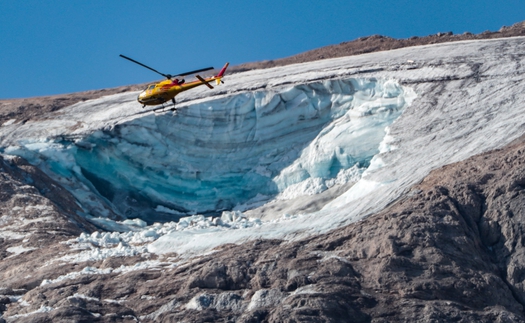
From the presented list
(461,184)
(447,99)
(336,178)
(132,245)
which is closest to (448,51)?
(447,99)

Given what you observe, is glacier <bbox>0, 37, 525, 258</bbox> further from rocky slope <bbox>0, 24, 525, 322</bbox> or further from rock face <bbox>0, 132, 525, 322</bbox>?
rock face <bbox>0, 132, 525, 322</bbox>

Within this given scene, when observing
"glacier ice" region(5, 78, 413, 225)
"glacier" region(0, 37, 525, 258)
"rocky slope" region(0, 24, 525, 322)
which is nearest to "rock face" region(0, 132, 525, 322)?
"rocky slope" region(0, 24, 525, 322)

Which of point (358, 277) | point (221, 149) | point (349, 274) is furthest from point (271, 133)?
point (358, 277)

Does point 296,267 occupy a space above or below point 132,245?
below

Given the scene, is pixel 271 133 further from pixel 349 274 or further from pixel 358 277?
pixel 358 277

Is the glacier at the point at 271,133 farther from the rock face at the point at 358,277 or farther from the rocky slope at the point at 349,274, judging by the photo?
the rock face at the point at 358,277

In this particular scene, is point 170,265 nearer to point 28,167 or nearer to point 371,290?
point 371,290
